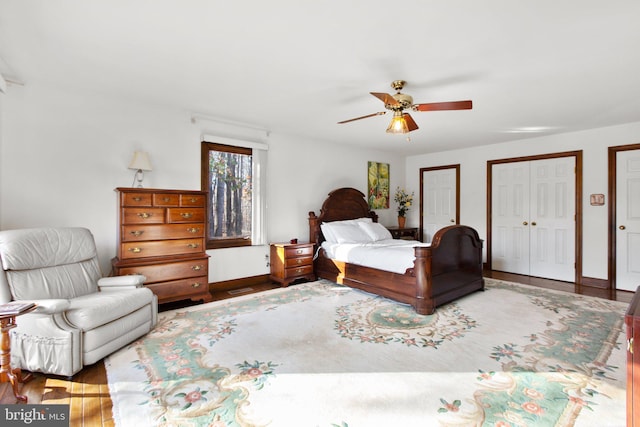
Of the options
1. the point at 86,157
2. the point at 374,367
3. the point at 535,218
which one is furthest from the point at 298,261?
the point at 535,218

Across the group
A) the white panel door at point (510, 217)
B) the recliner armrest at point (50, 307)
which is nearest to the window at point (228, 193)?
the recliner armrest at point (50, 307)

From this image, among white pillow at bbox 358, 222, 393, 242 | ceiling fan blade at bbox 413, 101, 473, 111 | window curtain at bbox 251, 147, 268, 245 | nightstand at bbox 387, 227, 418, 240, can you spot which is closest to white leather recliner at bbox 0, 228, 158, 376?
window curtain at bbox 251, 147, 268, 245

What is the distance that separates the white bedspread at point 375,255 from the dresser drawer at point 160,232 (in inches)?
78.2

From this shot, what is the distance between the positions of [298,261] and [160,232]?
6.64ft

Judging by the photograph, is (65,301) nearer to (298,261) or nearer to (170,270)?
(170,270)

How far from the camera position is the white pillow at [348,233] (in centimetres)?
492

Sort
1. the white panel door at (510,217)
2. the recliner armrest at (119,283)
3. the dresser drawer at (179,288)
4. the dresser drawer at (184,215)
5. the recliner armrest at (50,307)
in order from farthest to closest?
the white panel door at (510,217)
the dresser drawer at (184,215)
the dresser drawer at (179,288)
the recliner armrest at (119,283)
the recliner armrest at (50,307)

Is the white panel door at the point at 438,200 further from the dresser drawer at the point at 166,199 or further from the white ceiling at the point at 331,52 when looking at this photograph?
the dresser drawer at the point at 166,199

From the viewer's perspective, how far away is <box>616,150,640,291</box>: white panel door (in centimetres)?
436

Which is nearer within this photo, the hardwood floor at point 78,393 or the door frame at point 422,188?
the hardwood floor at point 78,393

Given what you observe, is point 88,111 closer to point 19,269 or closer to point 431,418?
point 19,269

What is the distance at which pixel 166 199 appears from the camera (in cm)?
349

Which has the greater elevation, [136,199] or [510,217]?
[136,199]

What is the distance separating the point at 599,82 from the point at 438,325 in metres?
2.83
